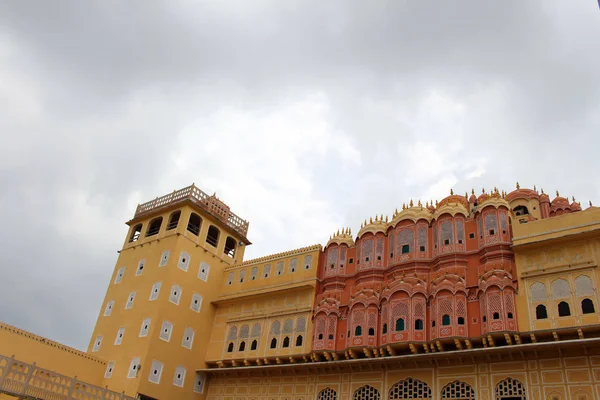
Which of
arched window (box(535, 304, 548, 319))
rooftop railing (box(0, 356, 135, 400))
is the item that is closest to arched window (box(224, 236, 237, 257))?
rooftop railing (box(0, 356, 135, 400))

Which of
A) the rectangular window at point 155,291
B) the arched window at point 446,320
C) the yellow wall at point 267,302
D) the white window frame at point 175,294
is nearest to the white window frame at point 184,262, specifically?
the white window frame at point 175,294

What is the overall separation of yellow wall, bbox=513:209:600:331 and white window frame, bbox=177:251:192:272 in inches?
755

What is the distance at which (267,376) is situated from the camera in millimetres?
27938

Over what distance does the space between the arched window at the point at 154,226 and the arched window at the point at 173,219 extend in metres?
1.04

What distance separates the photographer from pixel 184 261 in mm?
31875

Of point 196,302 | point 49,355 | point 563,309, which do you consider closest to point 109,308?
point 196,302

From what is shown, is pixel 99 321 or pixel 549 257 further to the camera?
pixel 99 321

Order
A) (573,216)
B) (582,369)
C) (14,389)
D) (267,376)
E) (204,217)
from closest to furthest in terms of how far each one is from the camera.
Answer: (582,369) < (14,389) < (573,216) < (267,376) < (204,217)

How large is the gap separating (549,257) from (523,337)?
146 inches

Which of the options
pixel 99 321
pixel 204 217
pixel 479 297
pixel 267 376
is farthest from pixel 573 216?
pixel 99 321

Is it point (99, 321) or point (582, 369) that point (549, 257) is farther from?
point (99, 321)

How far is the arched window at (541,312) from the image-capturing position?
2073 centimetres

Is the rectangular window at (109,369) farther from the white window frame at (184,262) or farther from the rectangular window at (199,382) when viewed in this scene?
the white window frame at (184,262)

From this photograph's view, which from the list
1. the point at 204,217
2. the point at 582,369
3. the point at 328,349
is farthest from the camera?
the point at 204,217
